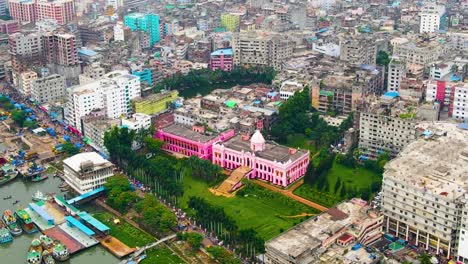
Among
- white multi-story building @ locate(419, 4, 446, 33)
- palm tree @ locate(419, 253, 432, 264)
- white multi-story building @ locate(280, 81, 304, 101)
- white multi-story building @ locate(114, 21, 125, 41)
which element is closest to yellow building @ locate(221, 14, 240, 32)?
white multi-story building @ locate(114, 21, 125, 41)

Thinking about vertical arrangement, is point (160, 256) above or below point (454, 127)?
below

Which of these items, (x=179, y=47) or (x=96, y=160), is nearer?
(x=96, y=160)

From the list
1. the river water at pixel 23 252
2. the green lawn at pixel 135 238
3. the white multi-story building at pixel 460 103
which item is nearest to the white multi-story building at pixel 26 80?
the river water at pixel 23 252

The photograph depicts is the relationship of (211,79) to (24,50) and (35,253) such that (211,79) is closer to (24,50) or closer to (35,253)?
(24,50)

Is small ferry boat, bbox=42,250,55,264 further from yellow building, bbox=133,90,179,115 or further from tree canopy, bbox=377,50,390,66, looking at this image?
tree canopy, bbox=377,50,390,66

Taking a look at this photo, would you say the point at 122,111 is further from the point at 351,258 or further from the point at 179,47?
the point at 351,258

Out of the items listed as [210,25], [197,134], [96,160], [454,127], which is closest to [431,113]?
[454,127]
